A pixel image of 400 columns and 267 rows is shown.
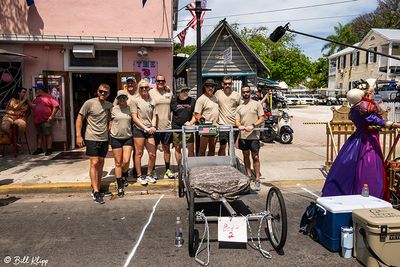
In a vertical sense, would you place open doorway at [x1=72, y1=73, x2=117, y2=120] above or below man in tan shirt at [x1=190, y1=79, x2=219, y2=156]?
above

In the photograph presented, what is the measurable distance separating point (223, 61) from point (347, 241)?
10041 millimetres

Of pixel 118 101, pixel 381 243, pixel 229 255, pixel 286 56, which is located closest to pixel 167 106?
pixel 118 101

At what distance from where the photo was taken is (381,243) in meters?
3.37

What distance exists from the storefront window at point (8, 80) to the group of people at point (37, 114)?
1.01 feet

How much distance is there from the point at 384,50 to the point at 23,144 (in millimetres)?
38793

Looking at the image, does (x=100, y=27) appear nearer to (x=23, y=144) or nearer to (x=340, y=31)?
(x=23, y=144)

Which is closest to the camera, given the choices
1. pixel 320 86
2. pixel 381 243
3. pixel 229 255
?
pixel 381 243

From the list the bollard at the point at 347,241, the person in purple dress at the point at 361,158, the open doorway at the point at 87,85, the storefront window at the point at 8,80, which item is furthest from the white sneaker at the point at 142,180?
the storefront window at the point at 8,80

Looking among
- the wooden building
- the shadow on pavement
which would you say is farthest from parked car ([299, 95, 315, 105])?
the shadow on pavement

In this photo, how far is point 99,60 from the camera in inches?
385

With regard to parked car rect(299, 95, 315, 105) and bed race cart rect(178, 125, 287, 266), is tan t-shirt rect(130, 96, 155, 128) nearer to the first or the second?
bed race cart rect(178, 125, 287, 266)

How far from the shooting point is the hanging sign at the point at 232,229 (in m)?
3.80

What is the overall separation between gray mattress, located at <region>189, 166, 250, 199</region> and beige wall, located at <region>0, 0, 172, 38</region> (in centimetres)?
A: 613

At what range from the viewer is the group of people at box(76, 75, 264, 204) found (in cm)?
591
